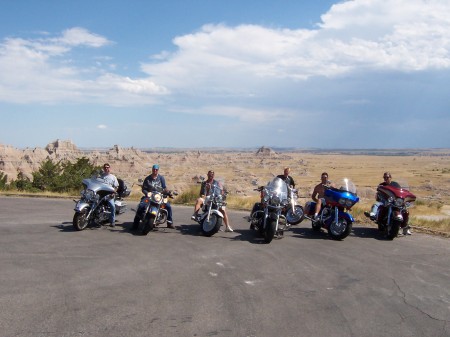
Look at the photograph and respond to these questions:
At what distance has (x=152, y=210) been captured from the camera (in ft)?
38.2

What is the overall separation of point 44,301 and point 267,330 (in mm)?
3290

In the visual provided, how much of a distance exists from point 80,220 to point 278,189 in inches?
221

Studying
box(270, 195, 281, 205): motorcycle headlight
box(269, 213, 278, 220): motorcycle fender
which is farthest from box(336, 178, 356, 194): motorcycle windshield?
box(269, 213, 278, 220): motorcycle fender

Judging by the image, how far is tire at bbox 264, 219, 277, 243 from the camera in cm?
1086

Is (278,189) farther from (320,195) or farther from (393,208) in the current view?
(393,208)

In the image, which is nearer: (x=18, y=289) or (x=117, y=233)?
(x=18, y=289)

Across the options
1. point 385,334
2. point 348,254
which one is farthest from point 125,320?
point 348,254

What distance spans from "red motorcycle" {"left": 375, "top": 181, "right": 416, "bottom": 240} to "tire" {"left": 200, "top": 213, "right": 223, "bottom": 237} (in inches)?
193

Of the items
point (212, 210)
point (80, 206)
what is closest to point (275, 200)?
point (212, 210)

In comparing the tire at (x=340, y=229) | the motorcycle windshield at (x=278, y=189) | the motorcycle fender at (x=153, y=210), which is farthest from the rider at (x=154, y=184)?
the tire at (x=340, y=229)

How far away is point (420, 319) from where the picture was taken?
6270 millimetres

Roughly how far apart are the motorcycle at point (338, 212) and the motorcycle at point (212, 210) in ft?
9.56

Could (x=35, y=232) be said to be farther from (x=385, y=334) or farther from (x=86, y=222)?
(x=385, y=334)

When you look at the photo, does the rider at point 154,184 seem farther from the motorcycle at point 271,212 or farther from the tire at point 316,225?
the tire at point 316,225
